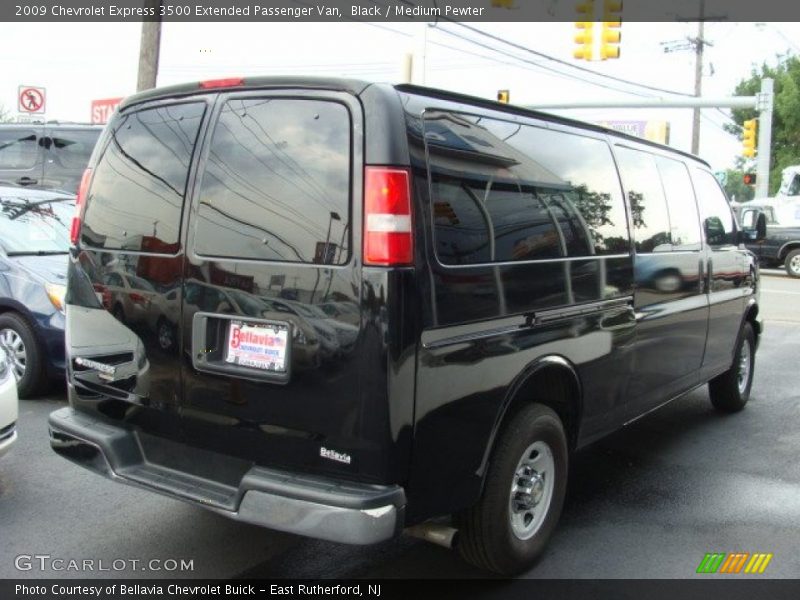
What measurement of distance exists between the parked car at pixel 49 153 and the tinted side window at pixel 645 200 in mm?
11800

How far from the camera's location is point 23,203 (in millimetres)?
7363

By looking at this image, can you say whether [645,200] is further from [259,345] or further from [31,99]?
[31,99]

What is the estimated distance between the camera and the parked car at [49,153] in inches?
563

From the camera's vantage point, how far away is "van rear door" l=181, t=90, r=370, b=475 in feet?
9.62

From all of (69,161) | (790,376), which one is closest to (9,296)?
(790,376)

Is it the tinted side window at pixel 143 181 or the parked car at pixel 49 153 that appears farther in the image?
the parked car at pixel 49 153

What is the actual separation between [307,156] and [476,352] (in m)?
1.03

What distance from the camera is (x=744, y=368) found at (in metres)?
6.80

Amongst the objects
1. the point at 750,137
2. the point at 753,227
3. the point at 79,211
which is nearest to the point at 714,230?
the point at 753,227

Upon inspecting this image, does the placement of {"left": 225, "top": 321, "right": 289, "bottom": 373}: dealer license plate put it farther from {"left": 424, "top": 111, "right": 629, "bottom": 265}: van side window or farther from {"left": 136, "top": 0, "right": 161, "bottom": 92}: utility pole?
{"left": 136, "top": 0, "right": 161, "bottom": 92}: utility pole

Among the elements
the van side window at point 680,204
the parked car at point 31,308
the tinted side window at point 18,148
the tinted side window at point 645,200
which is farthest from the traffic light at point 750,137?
the parked car at point 31,308

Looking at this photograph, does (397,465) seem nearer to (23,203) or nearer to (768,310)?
(23,203)

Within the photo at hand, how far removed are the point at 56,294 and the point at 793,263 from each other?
824 inches

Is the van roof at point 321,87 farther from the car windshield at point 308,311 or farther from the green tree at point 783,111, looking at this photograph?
the green tree at point 783,111
